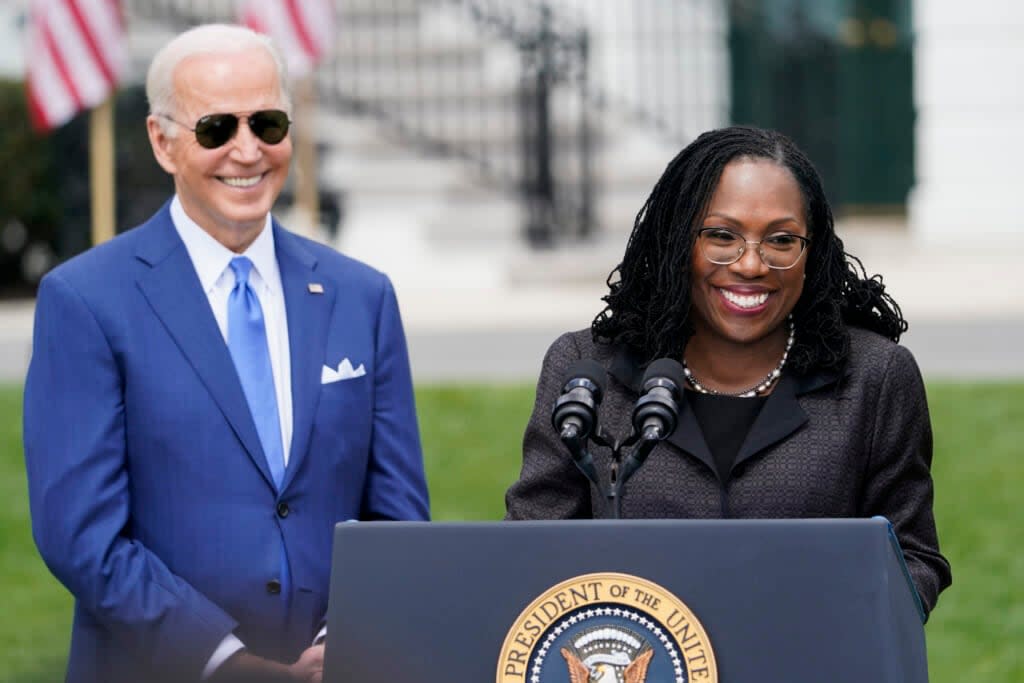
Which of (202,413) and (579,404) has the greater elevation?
(579,404)

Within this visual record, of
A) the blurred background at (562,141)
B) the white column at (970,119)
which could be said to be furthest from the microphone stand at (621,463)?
the white column at (970,119)

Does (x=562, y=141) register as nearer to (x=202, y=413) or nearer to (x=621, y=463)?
(x=202, y=413)

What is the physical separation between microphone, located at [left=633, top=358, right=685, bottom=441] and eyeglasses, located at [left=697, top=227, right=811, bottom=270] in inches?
16.5

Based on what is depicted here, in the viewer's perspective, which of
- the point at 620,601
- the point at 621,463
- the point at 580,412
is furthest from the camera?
the point at 621,463

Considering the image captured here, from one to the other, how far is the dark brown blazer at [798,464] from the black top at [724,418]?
0.03 m

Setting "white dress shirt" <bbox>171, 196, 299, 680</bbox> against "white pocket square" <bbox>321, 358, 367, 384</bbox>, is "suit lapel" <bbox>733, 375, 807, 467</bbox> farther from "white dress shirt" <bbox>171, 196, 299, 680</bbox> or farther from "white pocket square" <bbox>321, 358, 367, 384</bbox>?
"white dress shirt" <bbox>171, 196, 299, 680</bbox>

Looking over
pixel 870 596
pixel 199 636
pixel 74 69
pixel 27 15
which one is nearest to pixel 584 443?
pixel 870 596

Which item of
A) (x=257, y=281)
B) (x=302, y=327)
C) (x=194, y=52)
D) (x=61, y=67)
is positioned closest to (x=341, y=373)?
(x=302, y=327)

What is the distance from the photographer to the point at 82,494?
13.2ft

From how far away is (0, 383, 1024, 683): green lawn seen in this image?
24.8 feet

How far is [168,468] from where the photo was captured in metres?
4.13

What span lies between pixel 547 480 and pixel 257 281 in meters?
0.75

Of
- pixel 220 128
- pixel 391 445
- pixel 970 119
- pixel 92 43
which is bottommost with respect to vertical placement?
pixel 970 119

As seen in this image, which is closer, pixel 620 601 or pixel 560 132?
pixel 620 601
